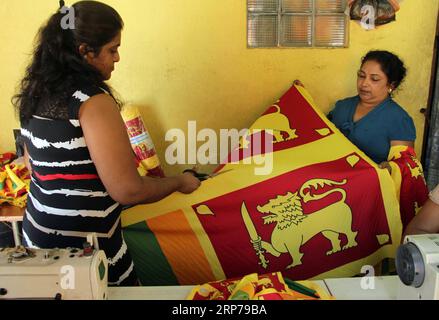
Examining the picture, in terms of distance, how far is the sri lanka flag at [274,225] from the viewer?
1.65 meters

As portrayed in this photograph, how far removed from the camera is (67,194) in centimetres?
108

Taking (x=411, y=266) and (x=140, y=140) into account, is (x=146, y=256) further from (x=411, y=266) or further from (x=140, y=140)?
(x=411, y=266)

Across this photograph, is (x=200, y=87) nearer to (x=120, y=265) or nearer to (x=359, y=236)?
(x=359, y=236)

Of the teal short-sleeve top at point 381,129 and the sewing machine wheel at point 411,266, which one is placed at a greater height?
the teal short-sleeve top at point 381,129

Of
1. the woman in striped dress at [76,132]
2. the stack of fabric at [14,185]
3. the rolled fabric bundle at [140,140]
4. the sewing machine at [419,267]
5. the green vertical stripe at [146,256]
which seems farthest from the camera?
the rolled fabric bundle at [140,140]

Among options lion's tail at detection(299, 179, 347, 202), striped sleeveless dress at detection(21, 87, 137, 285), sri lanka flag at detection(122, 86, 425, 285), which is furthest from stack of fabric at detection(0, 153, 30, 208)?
lion's tail at detection(299, 179, 347, 202)

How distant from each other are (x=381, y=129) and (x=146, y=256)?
128 centimetres

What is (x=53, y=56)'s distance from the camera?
1.04 m

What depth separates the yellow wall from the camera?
2.28 metres

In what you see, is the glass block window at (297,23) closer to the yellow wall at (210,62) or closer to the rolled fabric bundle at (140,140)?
the yellow wall at (210,62)

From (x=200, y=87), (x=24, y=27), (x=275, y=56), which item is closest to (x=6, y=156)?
(x=24, y=27)

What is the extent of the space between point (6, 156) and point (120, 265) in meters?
1.49

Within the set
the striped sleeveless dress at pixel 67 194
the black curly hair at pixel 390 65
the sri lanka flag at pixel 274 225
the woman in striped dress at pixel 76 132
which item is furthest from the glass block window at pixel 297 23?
the striped sleeveless dress at pixel 67 194

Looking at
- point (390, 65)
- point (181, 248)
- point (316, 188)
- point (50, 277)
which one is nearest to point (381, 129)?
point (390, 65)
